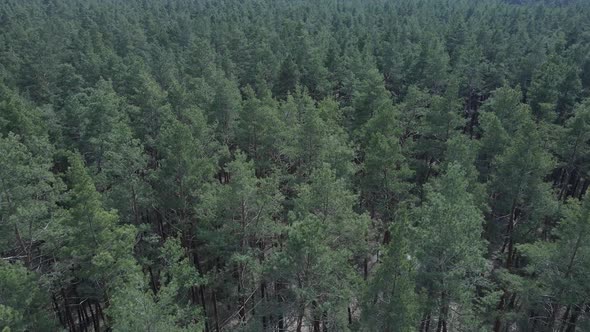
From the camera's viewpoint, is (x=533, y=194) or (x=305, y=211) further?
(x=533, y=194)

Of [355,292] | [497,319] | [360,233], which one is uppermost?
[360,233]

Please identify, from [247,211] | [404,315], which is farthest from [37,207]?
[404,315]

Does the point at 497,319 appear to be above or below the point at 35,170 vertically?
below

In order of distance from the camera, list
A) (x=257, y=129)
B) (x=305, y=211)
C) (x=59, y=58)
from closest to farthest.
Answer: (x=305, y=211) < (x=257, y=129) < (x=59, y=58)

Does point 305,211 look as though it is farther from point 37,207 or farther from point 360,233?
point 37,207

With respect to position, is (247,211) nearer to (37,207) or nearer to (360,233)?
(360,233)

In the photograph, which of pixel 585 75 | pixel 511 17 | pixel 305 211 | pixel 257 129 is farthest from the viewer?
pixel 511 17
